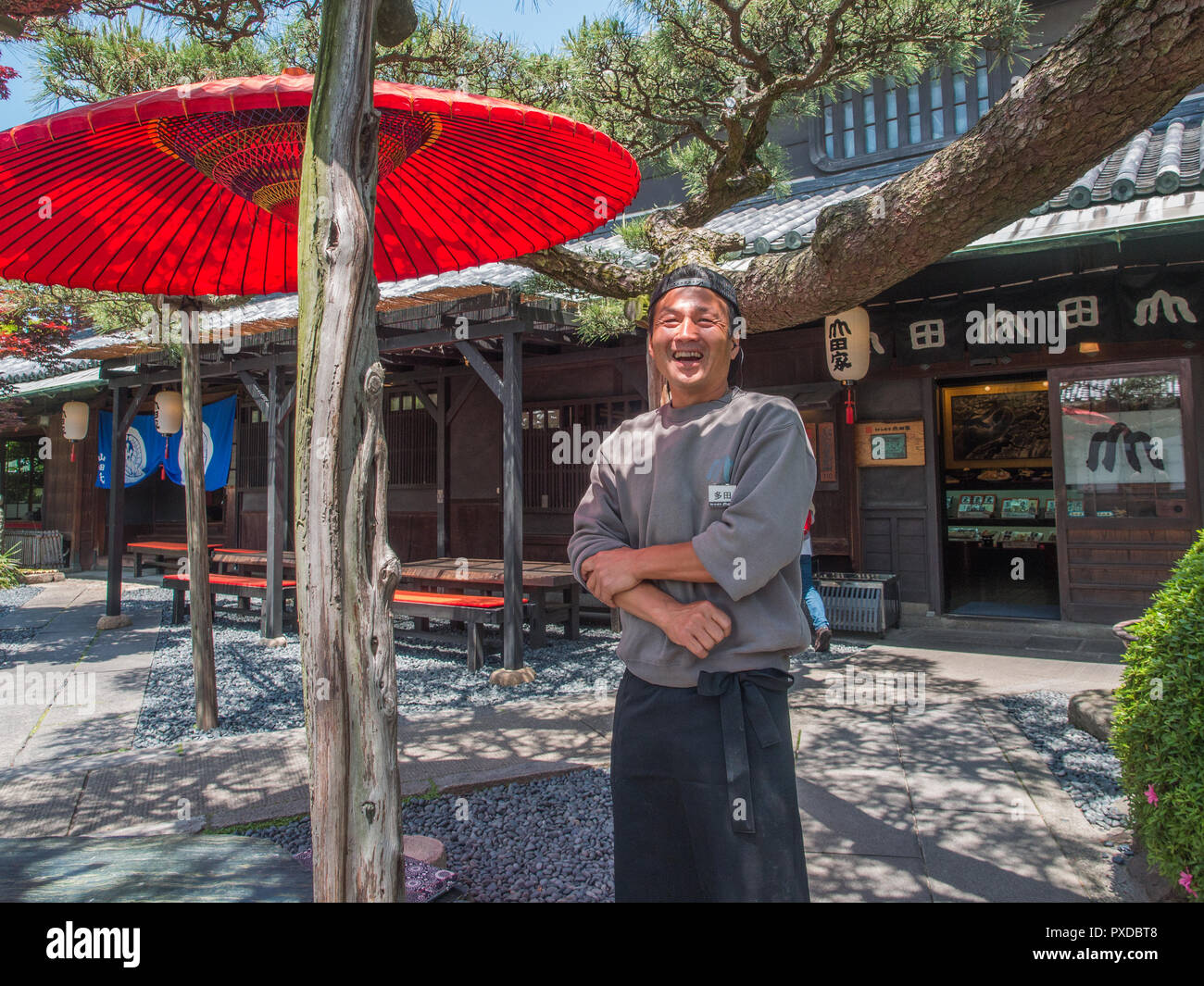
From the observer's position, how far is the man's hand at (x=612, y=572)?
1.87 metres

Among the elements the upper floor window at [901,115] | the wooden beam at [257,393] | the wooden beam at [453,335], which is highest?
the upper floor window at [901,115]

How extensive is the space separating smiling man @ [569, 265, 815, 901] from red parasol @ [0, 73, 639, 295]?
0.99 metres

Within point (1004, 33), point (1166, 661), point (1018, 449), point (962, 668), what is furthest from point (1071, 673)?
point (1018, 449)

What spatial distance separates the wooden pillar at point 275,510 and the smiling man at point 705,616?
7.30 meters

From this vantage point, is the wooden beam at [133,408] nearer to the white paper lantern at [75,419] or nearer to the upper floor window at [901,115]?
the white paper lantern at [75,419]

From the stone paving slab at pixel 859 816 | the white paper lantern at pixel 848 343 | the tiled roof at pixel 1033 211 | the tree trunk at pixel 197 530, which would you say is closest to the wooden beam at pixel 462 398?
the tiled roof at pixel 1033 211

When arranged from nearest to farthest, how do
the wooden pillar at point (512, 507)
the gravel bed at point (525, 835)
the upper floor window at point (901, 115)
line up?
the gravel bed at point (525, 835), the wooden pillar at point (512, 507), the upper floor window at point (901, 115)

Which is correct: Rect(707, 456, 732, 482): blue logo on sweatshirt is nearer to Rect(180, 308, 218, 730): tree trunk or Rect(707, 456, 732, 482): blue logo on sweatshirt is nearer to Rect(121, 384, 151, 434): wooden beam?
Rect(180, 308, 218, 730): tree trunk

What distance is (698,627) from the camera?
5.76ft

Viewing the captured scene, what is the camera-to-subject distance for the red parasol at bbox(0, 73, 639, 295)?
7.14 feet

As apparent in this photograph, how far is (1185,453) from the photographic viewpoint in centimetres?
713

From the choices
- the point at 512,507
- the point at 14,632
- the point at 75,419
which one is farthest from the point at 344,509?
the point at 75,419

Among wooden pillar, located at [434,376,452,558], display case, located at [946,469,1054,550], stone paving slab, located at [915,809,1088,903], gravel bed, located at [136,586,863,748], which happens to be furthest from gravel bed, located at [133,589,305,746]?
display case, located at [946,469,1054,550]

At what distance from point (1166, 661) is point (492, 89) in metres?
5.36
